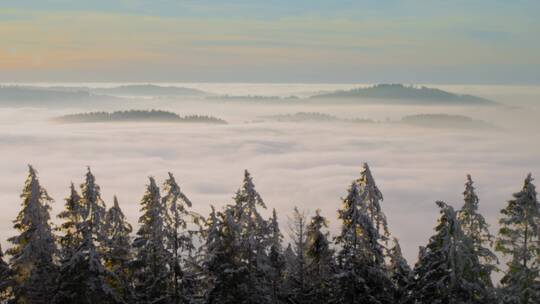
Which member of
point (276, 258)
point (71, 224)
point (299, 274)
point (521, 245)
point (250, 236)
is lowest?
point (299, 274)

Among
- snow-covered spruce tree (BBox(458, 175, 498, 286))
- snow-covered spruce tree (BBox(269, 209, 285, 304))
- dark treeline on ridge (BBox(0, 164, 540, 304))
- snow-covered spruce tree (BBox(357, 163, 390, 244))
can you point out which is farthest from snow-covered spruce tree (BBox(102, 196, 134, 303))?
snow-covered spruce tree (BBox(458, 175, 498, 286))

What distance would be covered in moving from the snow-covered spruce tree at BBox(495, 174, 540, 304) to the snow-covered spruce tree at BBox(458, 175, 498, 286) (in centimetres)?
123

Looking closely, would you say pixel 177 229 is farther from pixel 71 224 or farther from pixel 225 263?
pixel 71 224

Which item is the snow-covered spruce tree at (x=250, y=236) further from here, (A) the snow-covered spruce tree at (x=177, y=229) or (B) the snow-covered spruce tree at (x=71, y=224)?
(B) the snow-covered spruce tree at (x=71, y=224)

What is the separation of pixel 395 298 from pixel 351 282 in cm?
400

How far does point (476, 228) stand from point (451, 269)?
131 inches

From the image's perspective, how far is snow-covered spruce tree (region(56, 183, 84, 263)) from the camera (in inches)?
1282

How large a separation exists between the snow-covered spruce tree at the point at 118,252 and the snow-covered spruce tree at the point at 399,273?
15.8 metres

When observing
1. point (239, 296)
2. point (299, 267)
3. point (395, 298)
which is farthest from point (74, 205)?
point (395, 298)

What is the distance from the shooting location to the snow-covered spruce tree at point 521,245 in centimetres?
3034

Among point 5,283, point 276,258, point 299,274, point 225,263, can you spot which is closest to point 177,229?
point 225,263

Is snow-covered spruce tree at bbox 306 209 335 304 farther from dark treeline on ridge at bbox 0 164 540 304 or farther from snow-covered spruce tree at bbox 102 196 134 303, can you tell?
snow-covered spruce tree at bbox 102 196 134 303

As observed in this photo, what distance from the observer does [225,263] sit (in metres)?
32.0

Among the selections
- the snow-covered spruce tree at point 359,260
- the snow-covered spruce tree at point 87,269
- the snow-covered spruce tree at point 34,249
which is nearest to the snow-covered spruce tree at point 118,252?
the snow-covered spruce tree at point 87,269
